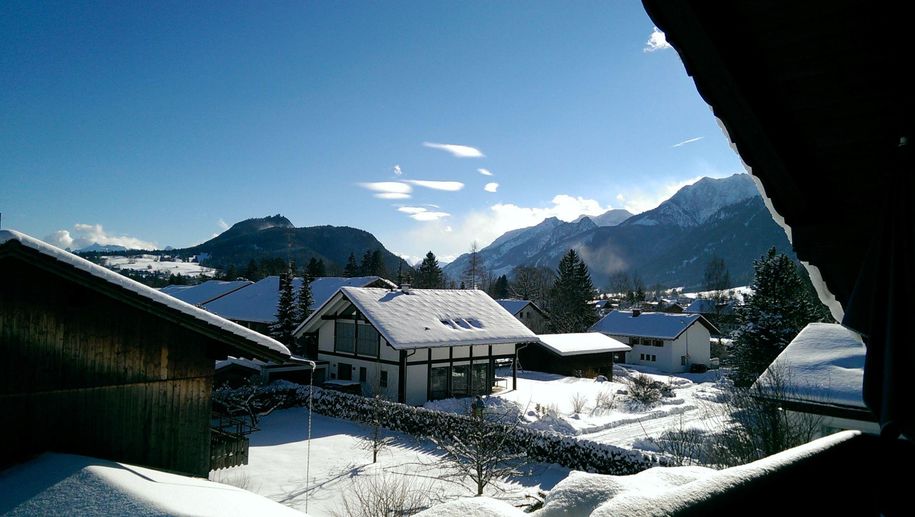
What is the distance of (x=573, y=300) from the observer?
208 feet

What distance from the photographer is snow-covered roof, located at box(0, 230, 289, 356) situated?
759 cm

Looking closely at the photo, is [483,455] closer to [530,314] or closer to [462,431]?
[462,431]

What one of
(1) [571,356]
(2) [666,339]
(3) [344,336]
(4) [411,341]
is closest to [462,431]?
(4) [411,341]

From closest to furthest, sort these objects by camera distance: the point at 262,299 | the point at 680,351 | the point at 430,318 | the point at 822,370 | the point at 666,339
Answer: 1. the point at 822,370
2. the point at 430,318
3. the point at 262,299
4. the point at 666,339
5. the point at 680,351

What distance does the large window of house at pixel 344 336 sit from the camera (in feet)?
98.9

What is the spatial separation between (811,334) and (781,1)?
16.1 metres

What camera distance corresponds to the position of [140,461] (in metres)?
8.70

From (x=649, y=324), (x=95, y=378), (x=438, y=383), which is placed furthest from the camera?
(x=649, y=324)

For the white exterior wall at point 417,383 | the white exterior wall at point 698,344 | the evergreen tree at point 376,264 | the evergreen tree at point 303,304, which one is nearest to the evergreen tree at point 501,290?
the evergreen tree at point 376,264

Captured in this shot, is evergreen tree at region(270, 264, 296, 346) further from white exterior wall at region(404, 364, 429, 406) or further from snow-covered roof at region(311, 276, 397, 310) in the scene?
white exterior wall at region(404, 364, 429, 406)

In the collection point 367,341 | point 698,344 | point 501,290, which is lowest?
point 698,344

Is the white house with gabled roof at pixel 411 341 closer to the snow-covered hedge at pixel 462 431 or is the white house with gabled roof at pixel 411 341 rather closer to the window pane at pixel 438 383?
the window pane at pixel 438 383

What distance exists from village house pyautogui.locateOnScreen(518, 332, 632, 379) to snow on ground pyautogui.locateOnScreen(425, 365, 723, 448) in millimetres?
2721

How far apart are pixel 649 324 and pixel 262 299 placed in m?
38.7
